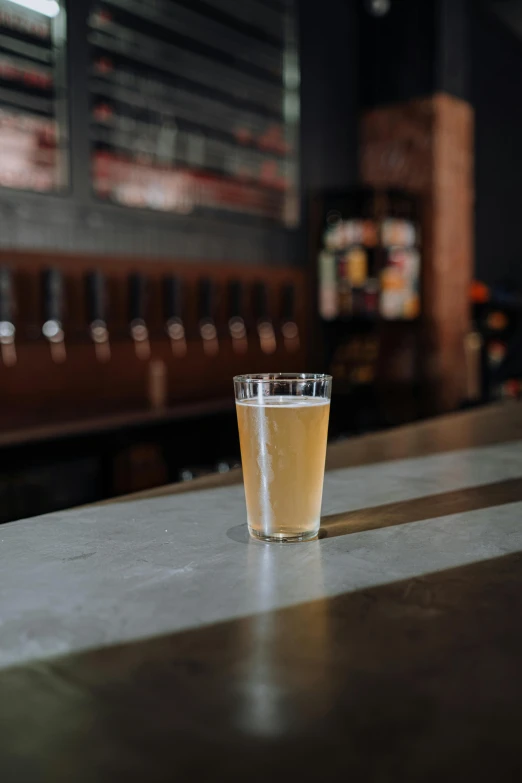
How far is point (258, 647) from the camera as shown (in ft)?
1.38

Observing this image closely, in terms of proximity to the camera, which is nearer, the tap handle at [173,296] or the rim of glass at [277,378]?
the rim of glass at [277,378]

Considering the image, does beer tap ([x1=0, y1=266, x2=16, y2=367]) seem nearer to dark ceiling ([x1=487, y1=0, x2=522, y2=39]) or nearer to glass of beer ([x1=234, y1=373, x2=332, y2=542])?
glass of beer ([x1=234, y1=373, x2=332, y2=542])

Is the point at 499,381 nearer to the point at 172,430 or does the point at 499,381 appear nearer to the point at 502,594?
the point at 172,430

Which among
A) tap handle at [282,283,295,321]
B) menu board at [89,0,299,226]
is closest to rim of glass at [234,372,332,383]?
menu board at [89,0,299,226]

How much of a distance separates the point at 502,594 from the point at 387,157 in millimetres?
5340

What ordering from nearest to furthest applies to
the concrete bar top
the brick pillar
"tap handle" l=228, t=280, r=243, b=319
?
the concrete bar top < "tap handle" l=228, t=280, r=243, b=319 < the brick pillar

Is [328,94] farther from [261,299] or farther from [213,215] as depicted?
[261,299]

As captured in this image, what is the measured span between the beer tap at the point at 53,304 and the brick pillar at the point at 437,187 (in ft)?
8.61

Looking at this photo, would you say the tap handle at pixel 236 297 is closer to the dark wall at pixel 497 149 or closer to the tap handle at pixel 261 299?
the tap handle at pixel 261 299

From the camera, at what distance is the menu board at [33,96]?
137 inches

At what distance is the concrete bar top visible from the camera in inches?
12.4

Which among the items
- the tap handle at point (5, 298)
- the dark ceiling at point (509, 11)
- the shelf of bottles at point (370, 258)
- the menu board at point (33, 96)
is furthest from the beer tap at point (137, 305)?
the dark ceiling at point (509, 11)

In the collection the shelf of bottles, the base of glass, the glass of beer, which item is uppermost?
the shelf of bottles

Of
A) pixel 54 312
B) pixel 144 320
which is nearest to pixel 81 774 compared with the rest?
pixel 54 312
